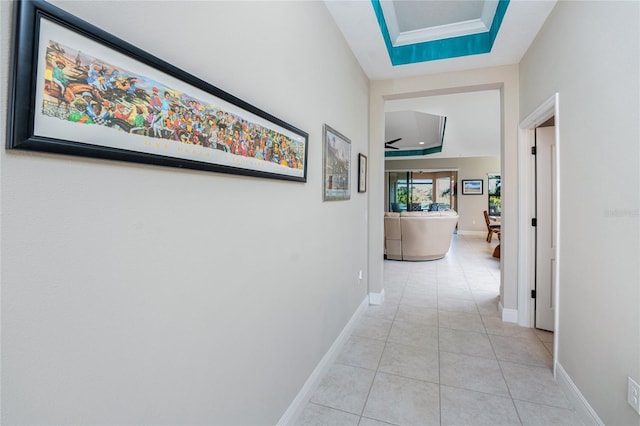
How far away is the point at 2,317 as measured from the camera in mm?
543

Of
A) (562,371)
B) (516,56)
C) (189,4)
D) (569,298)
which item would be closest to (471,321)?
(562,371)

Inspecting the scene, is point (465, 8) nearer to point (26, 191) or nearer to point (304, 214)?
point (304, 214)

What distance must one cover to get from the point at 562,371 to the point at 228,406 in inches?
85.0

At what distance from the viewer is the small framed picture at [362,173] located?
2973 mm

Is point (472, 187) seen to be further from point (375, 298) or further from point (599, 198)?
point (599, 198)

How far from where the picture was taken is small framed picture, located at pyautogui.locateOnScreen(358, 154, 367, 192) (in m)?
2.97

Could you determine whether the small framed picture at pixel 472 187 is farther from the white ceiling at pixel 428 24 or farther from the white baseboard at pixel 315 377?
the white baseboard at pixel 315 377

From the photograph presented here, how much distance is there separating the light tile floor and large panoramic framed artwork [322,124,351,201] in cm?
129

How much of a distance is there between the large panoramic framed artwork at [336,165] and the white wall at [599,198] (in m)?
1.50

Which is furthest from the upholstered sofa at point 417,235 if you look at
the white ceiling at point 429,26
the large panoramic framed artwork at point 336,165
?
the large panoramic framed artwork at point 336,165

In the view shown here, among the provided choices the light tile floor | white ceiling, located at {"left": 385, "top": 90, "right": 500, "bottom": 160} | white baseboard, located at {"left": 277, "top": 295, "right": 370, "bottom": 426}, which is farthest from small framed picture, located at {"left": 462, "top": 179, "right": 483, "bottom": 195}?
white baseboard, located at {"left": 277, "top": 295, "right": 370, "bottom": 426}

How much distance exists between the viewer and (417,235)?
5.65 meters

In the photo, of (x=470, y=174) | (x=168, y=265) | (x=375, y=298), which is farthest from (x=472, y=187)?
(x=168, y=265)

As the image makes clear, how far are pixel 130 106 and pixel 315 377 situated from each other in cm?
188
